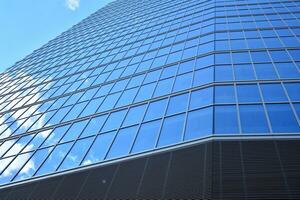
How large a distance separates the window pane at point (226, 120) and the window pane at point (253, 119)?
0.95 feet

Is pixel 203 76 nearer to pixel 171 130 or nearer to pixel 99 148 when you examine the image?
pixel 171 130

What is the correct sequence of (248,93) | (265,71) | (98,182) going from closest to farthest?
1. (98,182)
2. (248,93)
3. (265,71)

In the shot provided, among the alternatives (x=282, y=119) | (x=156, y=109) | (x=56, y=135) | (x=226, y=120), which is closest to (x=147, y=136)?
(x=156, y=109)

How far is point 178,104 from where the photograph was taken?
1862cm

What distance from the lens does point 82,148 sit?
18.6 meters

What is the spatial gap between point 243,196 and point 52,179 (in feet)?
27.6

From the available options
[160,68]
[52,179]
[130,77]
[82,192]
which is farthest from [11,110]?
[82,192]

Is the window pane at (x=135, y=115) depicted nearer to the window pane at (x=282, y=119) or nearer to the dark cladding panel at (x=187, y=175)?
the dark cladding panel at (x=187, y=175)

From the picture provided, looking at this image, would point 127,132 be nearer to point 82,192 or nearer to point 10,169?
point 82,192

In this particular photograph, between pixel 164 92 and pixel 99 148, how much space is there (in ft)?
15.9

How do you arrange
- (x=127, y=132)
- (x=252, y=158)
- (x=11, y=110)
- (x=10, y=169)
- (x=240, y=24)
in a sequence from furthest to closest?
(x=11, y=110) → (x=240, y=24) → (x=10, y=169) → (x=127, y=132) → (x=252, y=158)

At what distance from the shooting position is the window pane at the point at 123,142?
54.7 feet

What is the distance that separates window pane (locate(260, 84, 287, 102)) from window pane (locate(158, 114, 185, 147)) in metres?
3.62

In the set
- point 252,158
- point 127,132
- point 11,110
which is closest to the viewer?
point 252,158
